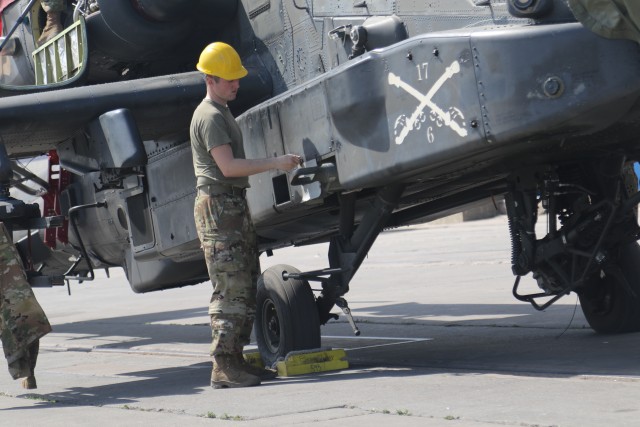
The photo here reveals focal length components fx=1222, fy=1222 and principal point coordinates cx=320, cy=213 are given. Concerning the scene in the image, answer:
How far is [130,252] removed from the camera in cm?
1093

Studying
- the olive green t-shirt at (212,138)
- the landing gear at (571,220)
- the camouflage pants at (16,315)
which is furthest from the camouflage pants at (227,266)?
the landing gear at (571,220)

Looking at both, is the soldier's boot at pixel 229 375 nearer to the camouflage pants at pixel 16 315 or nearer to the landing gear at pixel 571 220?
the camouflage pants at pixel 16 315

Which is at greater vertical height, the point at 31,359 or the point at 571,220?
the point at 571,220

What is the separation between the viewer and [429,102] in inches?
270

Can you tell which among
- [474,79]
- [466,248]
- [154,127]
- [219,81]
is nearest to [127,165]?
[154,127]

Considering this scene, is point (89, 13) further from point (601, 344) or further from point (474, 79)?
point (601, 344)

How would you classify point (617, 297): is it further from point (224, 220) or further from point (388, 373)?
point (224, 220)

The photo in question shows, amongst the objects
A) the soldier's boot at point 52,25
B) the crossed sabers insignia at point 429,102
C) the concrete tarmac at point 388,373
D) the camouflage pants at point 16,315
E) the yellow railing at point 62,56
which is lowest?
the concrete tarmac at point 388,373

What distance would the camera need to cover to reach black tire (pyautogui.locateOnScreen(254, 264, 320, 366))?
801cm

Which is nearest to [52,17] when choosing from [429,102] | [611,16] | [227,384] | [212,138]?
[212,138]

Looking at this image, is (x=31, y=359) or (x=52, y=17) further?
(x=52, y=17)

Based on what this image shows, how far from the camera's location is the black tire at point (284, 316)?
8008 mm

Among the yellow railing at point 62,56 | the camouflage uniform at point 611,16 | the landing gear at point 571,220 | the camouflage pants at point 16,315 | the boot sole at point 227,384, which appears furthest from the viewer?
the yellow railing at point 62,56

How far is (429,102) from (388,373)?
1.80m
